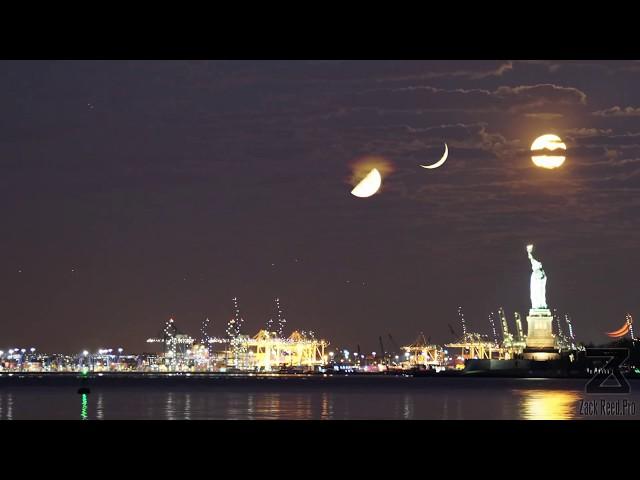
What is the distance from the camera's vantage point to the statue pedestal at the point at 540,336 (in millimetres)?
135500

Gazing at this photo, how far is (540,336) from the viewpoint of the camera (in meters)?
142

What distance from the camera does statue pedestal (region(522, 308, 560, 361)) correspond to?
13550 cm
